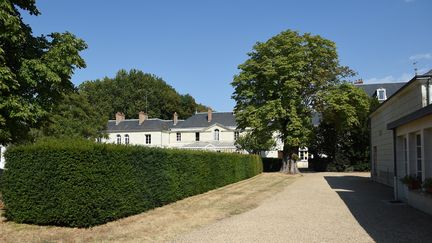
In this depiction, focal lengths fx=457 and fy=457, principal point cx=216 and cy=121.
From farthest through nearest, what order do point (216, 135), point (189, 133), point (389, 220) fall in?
point (189, 133) → point (216, 135) → point (389, 220)

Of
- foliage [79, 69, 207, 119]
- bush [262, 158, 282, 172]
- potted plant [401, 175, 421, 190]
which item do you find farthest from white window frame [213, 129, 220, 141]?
potted plant [401, 175, 421, 190]

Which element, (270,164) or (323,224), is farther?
(270,164)

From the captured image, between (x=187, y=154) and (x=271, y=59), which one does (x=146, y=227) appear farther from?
(x=271, y=59)

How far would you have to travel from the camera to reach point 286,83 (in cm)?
3744

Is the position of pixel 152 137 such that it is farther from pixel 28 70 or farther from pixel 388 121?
pixel 28 70

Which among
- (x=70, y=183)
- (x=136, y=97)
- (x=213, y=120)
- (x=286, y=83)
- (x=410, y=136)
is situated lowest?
(x=70, y=183)

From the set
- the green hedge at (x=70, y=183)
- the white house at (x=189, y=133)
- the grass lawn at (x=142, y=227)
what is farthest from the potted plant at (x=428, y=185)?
the white house at (x=189, y=133)

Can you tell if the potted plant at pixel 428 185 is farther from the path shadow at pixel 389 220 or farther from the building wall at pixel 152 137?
the building wall at pixel 152 137

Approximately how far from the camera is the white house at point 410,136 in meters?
13.5

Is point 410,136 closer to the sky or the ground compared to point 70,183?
closer to the sky

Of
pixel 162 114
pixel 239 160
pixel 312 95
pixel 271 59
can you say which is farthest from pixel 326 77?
pixel 162 114

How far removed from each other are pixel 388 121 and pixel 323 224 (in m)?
13.1

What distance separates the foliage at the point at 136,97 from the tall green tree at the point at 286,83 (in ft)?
153

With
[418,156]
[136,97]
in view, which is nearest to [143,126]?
[136,97]
